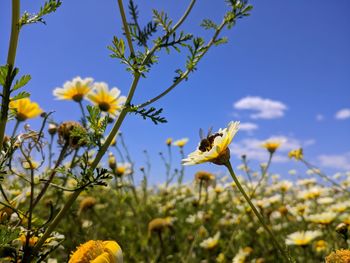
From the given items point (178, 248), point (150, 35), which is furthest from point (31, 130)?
point (178, 248)

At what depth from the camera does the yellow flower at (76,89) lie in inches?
117

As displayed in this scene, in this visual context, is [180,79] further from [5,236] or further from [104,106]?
[104,106]

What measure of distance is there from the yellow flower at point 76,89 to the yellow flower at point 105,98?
0.17 feet

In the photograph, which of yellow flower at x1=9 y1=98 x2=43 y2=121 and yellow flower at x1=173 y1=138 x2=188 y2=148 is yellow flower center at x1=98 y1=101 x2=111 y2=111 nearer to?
yellow flower at x1=9 y1=98 x2=43 y2=121

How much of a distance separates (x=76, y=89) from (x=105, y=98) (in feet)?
0.72

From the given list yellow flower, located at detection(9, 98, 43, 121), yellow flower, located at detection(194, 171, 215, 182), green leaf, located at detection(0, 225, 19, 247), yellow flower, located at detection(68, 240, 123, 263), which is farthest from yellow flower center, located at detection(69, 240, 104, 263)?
yellow flower, located at detection(194, 171, 215, 182)

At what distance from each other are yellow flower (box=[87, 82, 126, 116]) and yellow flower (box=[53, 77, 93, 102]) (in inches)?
2.0

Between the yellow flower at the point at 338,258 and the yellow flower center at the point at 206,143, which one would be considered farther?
the yellow flower center at the point at 206,143

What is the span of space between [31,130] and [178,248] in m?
3.24

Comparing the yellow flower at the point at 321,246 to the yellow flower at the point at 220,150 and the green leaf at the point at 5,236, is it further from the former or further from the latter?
the green leaf at the point at 5,236

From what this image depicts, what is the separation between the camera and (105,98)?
9.77 feet

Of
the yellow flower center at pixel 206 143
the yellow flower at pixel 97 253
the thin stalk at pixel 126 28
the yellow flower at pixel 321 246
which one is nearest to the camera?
the yellow flower at pixel 97 253

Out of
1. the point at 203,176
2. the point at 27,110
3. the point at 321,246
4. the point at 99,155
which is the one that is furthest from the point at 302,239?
the point at 99,155

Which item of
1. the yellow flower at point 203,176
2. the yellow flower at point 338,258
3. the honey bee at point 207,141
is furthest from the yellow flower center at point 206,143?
the yellow flower at point 203,176
